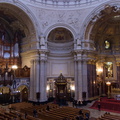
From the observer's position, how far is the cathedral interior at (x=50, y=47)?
2867 centimetres

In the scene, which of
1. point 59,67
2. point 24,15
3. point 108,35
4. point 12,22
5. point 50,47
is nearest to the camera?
point 24,15

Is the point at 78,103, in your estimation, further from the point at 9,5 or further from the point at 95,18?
A: the point at 9,5

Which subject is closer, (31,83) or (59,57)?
(31,83)

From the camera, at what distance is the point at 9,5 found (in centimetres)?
2664

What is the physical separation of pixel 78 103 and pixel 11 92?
1191cm

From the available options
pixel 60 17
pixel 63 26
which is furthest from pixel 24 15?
pixel 63 26

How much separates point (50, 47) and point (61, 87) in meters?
8.39

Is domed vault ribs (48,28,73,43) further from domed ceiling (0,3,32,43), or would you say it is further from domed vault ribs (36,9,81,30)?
domed ceiling (0,3,32,43)

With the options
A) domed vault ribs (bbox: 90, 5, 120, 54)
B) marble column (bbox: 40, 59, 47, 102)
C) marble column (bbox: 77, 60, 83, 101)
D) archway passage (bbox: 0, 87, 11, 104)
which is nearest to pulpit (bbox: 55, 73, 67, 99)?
marble column (bbox: 40, 59, 47, 102)

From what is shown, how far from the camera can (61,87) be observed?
103 feet

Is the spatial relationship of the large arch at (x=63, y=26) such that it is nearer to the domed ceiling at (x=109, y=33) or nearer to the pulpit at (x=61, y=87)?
the domed ceiling at (x=109, y=33)

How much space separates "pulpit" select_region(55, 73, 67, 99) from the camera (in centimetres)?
3091

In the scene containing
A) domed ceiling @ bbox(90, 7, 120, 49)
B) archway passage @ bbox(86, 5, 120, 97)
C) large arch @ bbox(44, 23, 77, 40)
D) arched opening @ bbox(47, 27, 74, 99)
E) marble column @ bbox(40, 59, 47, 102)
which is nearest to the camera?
marble column @ bbox(40, 59, 47, 102)

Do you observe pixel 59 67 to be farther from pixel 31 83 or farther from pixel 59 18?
pixel 59 18
